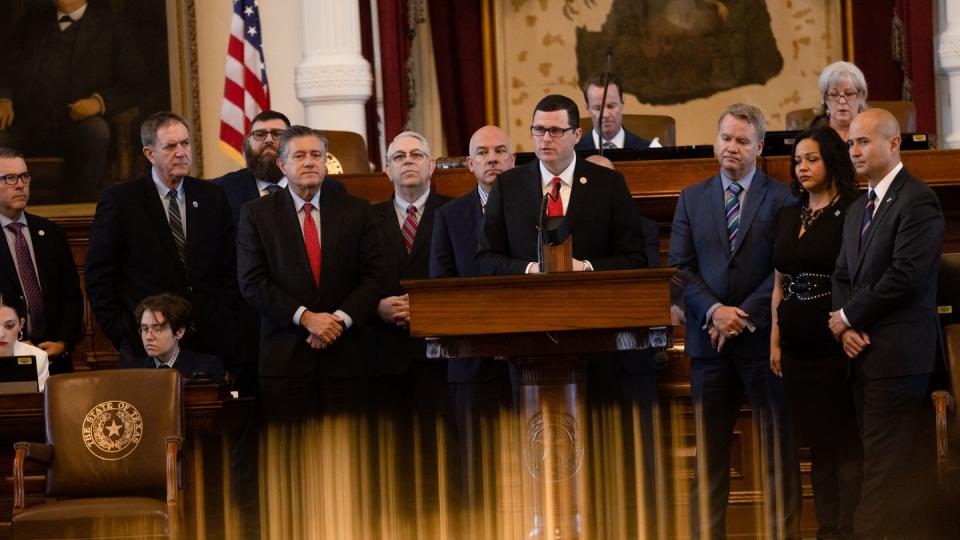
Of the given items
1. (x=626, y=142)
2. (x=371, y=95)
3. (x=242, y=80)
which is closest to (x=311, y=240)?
(x=626, y=142)

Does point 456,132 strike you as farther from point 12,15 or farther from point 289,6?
point 12,15

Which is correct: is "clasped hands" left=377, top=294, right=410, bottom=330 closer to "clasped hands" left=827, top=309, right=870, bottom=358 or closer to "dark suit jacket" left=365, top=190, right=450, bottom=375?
"dark suit jacket" left=365, top=190, right=450, bottom=375

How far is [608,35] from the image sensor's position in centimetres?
1181

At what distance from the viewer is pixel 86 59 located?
10.8m

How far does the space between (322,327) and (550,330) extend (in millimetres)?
1926

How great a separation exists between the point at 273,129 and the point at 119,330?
124cm

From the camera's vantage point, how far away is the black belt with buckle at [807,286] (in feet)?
19.2

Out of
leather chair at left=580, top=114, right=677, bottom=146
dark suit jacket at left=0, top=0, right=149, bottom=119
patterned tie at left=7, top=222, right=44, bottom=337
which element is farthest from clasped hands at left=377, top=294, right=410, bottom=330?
dark suit jacket at left=0, top=0, right=149, bottom=119

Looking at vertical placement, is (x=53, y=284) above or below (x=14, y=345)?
above

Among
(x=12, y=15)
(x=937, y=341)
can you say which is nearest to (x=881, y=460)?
(x=937, y=341)

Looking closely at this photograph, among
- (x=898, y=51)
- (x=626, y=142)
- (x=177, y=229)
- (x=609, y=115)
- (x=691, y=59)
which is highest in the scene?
(x=691, y=59)

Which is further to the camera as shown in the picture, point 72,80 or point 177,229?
point 72,80

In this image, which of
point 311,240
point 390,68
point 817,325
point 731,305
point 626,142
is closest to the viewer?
point 817,325

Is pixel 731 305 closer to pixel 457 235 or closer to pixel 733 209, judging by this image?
pixel 733 209
